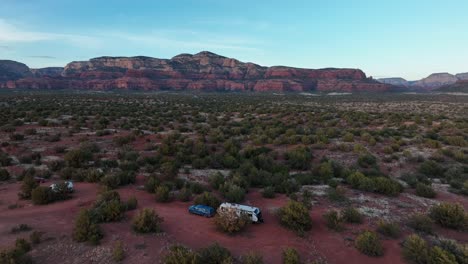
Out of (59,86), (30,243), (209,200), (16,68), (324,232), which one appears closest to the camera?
(30,243)

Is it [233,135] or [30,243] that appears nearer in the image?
[30,243]

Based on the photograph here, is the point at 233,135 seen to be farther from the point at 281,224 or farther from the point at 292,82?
the point at 292,82

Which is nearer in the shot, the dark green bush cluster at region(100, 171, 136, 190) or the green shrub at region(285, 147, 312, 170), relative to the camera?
the dark green bush cluster at region(100, 171, 136, 190)

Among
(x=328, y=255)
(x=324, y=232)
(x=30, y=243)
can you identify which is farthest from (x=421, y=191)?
(x=30, y=243)

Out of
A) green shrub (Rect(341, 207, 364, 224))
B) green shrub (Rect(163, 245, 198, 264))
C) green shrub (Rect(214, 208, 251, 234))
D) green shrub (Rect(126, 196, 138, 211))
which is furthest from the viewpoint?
green shrub (Rect(126, 196, 138, 211))

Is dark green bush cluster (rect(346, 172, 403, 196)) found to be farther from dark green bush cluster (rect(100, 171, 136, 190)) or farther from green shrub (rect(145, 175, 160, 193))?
dark green bush cluster (rect(100, 171, 136, 190))

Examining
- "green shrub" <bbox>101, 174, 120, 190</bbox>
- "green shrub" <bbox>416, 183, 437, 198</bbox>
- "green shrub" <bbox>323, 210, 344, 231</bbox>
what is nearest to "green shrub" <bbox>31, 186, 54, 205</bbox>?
"green shrub" <bbox>101, 174, 120, 190</bbox>

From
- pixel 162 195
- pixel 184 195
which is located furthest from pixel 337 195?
pixel 162 195

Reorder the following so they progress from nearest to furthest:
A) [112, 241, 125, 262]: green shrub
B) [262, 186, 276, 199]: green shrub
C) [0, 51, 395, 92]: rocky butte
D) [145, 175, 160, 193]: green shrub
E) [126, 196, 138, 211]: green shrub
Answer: [112, 241, 125, 262]: green shrub, [126, 196, 138, 211]: green shrub, [262, 186, 276, 199]: green shrub, [145, 175, 160, 193]: green shrub, [0, 51, 395, 92]: rocky butte

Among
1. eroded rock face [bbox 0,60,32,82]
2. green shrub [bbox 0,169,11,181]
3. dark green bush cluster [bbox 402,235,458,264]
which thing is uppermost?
eroded rock face [bbox 0,60,32,82]
